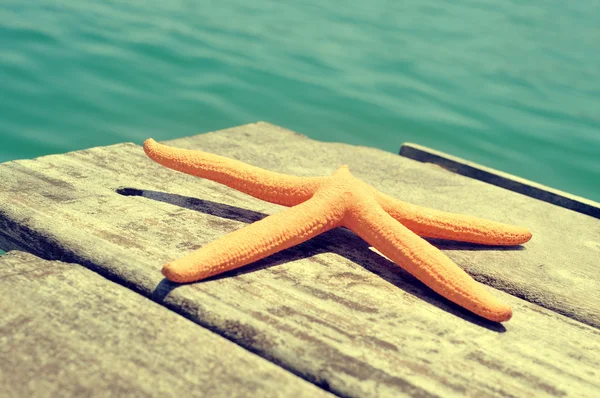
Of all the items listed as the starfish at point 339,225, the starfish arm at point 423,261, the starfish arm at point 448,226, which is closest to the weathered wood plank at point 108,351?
the starfish at point 339,225

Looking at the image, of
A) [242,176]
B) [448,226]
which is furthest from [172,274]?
[448,226]

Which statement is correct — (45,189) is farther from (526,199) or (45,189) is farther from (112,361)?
(526,199)

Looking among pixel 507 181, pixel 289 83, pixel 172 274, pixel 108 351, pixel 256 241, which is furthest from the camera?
pixel 289 83

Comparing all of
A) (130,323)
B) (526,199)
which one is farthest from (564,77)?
(130,323)

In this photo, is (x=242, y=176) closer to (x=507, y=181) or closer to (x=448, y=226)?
(x=448, y=226)

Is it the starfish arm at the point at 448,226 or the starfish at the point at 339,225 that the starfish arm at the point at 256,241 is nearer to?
the starfish at the point at 339,225

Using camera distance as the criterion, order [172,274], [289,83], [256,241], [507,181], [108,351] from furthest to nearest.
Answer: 1. [289,83]
2. [507,181]
3. [256,241]
4. [172,274]
5. [108,351]

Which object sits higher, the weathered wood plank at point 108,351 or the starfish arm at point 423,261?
the starfish arm at point 423,261
